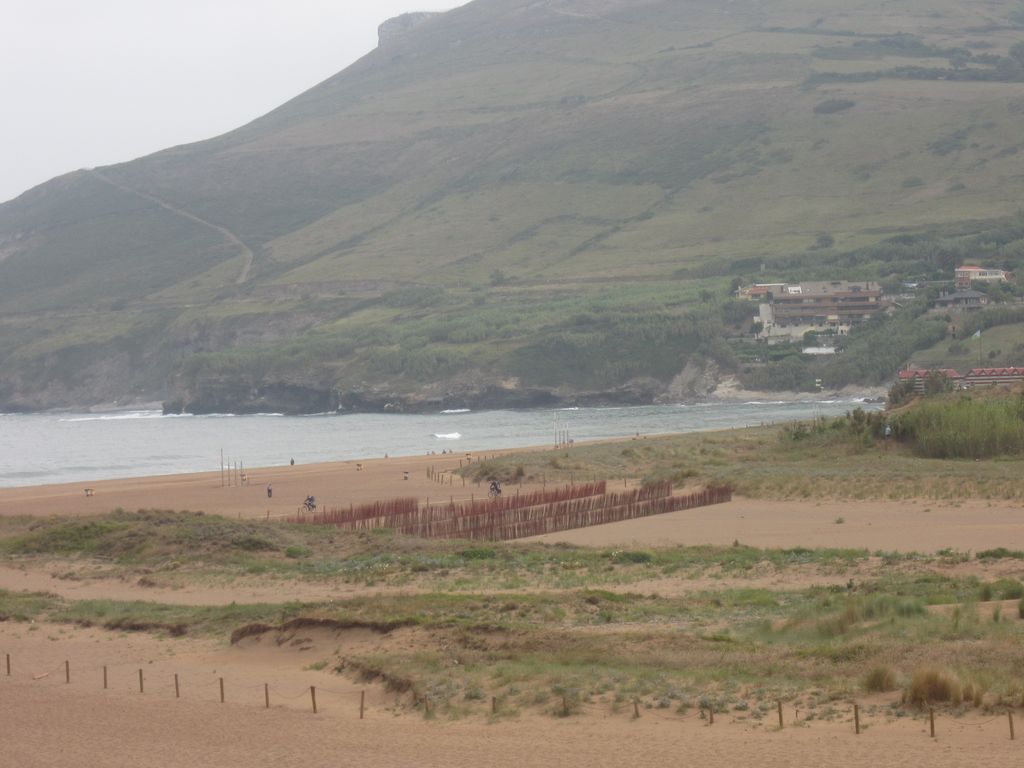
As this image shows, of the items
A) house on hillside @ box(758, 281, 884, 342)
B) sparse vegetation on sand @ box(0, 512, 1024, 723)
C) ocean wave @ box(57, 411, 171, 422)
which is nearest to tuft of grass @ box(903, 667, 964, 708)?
sparse vegetation on sand @ box(0, 512, 1024, 723)

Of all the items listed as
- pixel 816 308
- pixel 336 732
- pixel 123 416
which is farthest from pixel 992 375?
pixel 123 416

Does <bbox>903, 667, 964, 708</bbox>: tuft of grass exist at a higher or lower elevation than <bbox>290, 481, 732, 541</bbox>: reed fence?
higher

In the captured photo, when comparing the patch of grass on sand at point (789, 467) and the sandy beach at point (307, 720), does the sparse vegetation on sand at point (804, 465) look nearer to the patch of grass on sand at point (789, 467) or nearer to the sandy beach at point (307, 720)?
the patch of grass on sand at point (789, 467)

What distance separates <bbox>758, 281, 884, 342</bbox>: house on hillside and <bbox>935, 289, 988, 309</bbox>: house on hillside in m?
7.90

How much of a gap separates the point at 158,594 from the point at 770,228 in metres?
156

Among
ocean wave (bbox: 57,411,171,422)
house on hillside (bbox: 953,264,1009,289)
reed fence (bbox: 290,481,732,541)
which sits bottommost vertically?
ocean wave (bbox: 57,411,171,422)

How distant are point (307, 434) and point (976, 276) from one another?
71.5 m

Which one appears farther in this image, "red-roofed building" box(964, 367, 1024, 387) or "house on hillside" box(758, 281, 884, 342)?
"house on hillside" box(758, 281, 884, 342)

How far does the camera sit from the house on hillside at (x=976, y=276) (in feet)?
470

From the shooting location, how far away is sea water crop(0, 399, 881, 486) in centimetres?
8600

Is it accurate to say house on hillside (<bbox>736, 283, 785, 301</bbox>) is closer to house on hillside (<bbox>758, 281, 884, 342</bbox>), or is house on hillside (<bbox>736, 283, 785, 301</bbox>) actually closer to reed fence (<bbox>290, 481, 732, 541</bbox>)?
house on hillside (<bbox>758, 281, 884, 342</bbox>)

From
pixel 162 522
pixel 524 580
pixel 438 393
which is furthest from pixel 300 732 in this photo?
pixel 438 393

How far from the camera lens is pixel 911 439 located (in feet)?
167

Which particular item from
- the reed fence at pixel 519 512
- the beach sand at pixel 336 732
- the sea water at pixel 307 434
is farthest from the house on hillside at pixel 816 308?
the beach sand at pixel 336 732
